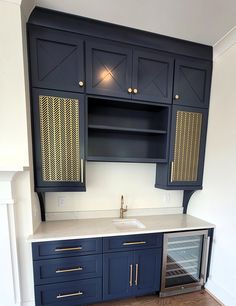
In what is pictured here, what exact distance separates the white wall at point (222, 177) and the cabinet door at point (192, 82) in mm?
95

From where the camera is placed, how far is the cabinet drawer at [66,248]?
4.82ft

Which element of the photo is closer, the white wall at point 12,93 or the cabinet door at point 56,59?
the white wall at point 12,93

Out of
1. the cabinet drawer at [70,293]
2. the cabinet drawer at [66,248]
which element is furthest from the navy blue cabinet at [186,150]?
the cabinet drawer at [70,293]

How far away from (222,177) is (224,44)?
146 cm

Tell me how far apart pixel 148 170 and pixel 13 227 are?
1.58 meters

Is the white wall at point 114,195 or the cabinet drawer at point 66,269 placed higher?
the white wall at point 114,195

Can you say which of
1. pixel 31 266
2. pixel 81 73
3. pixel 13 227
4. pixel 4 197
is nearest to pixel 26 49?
pixel 81 73

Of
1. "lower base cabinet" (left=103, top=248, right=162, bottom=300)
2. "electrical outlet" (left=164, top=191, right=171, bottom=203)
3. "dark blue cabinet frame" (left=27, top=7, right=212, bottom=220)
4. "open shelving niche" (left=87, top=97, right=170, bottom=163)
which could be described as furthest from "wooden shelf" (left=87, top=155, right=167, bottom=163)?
"lower base cabinet" (left=103, top=248, right=162, bottom=300)

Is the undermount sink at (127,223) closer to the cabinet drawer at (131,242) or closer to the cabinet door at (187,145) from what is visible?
the cabinet drawer at (131,242)

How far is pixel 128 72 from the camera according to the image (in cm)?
173

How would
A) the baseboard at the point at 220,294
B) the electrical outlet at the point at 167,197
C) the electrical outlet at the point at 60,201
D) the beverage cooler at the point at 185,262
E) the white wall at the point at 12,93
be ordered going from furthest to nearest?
the electrical outlet at the point at 167,197 → the electrical outlet at the point at 60,201 → the beverage cooler at the point at 185,262 → the baseboard at the point at 220,294 → the white wall at the point at 12,93

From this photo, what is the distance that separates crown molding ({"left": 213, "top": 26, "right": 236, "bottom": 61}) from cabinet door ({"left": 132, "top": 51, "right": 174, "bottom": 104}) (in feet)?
1.85

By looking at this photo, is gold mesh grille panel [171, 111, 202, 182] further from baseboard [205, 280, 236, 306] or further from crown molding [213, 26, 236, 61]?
baseboard [205, 280, 236, 306]

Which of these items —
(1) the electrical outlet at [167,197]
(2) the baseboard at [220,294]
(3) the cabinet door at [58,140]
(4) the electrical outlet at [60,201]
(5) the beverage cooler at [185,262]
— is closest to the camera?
(3) the cabinet door at [58,140]
